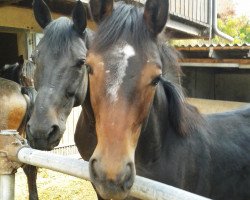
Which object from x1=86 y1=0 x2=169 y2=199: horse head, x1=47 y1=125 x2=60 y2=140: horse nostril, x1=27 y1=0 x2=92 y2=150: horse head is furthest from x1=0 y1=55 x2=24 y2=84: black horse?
x1=86 y1=0 x2=169 y2=199: horse head

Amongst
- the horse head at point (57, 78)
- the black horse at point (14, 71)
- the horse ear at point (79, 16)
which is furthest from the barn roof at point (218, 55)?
the horse head at point (57, 78)

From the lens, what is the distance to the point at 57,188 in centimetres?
525

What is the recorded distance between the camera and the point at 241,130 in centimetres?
246

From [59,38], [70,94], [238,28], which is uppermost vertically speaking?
[238,28]

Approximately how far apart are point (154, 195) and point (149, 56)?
28.0 inches

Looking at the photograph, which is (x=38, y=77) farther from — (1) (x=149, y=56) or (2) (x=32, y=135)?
(1) (x=149, y=56)

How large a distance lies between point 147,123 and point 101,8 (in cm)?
68

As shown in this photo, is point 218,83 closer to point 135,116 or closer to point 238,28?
point 135,116

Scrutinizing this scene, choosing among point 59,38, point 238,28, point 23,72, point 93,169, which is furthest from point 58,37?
point 238,28

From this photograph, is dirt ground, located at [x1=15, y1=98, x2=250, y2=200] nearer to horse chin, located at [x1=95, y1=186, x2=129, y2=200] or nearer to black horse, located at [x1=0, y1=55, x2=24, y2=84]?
black horse, located at [x1=0, y1=55, x2=24, y2=84]

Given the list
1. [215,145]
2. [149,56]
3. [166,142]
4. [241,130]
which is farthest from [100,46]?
[241,130]

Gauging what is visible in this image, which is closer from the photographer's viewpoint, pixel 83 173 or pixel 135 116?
pixel 83 173

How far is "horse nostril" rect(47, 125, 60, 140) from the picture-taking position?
7.52 feet

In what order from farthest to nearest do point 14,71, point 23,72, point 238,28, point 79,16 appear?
point 238,28 < point 14,71 < point 23,72 < point 79,16
